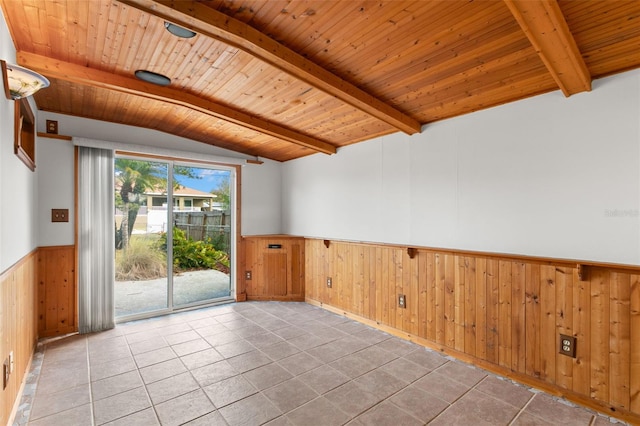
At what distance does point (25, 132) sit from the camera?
3.02 m

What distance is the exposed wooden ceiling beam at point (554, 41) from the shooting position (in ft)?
5.26

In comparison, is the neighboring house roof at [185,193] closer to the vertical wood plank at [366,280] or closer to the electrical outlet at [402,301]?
the vertical wood plank at [366,280]

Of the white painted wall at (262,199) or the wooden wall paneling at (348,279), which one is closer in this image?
the wooden wall paneling at (348,279)

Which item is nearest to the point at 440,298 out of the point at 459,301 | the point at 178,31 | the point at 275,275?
the point at 459,301

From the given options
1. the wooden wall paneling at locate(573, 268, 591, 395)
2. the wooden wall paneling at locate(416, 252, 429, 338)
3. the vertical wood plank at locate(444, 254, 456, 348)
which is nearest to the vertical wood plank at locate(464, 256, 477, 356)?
the vertical wood plank at locate(444, 254, 456, 348)

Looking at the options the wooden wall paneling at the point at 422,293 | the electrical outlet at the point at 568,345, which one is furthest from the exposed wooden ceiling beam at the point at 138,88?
the electrical outlet at the point at 568,345

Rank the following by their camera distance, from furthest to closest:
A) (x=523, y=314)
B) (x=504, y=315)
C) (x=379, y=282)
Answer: (x=379, y=282)
(x=504, y=315)
(x=523, y=314)

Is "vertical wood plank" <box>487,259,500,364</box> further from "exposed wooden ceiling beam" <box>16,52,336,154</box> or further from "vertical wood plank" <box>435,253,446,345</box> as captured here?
"exposed wooden ceiling beam" <box>16,52,336,154</box>

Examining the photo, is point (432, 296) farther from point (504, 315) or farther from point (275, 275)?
point (275, 275)

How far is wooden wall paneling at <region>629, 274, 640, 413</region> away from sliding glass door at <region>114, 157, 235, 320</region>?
4.78 metres

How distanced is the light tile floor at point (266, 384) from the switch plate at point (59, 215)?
1.40m

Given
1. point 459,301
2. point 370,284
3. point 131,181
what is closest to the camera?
point 459,301

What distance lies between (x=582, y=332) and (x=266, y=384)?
2.53 metres

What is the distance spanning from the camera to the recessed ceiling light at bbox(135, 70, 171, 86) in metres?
2.81
